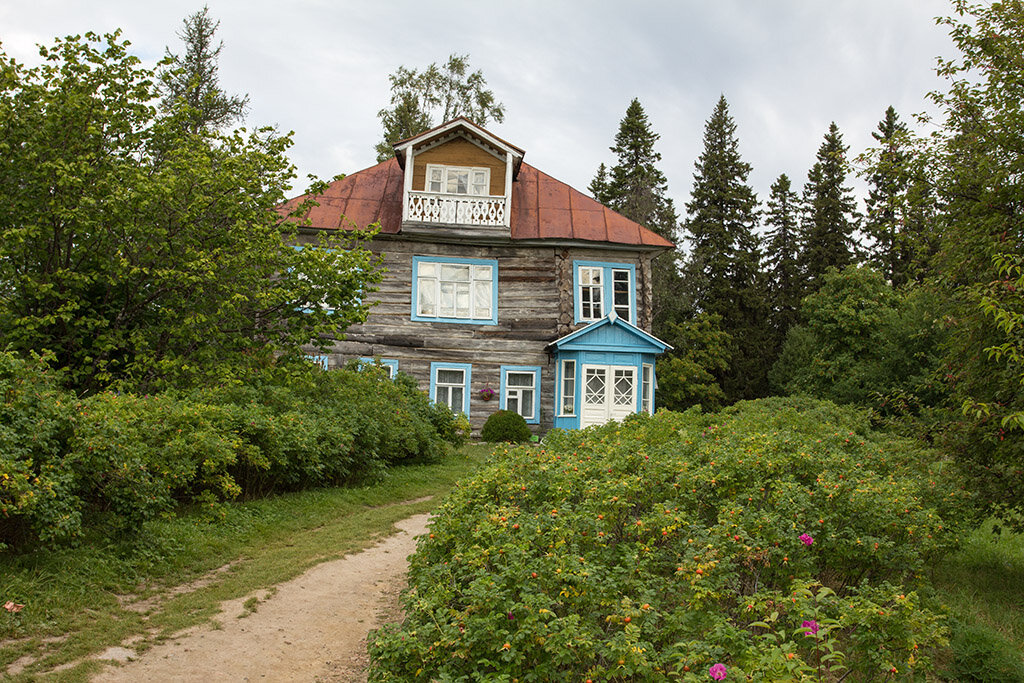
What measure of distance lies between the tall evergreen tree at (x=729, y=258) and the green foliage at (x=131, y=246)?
94.4 feet

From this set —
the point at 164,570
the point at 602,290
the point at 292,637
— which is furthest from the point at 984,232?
the point at 602,290

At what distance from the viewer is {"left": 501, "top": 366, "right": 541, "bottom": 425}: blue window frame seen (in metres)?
22.2

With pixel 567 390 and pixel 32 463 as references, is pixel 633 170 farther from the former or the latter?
pixel 32 463

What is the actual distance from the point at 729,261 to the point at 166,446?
35629 mm

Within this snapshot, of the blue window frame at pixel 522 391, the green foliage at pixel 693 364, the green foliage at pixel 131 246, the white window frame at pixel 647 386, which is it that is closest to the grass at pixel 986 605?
the green foliage at pixel 131 246

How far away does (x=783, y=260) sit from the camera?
42969mm

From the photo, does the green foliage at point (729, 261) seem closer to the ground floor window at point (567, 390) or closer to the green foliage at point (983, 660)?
the ground floor window at point (567, 390)

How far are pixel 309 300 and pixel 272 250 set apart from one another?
1.05 m

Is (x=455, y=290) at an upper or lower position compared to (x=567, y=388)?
upper

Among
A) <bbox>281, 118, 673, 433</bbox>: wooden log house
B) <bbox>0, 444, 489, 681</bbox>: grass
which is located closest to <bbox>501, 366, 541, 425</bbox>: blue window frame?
<bbox>281, 118, 673, 433</bbox>: wooden log house

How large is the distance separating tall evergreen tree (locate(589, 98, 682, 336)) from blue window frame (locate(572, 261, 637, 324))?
563 inches

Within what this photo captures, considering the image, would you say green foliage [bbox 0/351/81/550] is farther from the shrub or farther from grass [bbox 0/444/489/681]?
the shrub

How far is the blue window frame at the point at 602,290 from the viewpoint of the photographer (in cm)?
2269

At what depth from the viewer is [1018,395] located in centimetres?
619
